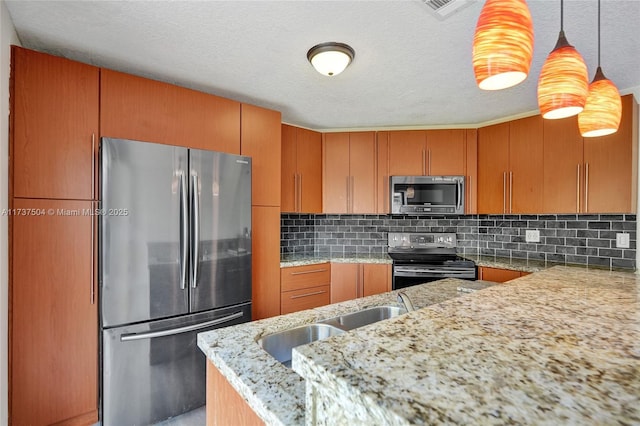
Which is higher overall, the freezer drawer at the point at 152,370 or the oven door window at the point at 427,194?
the oven door window at the point at 427,194

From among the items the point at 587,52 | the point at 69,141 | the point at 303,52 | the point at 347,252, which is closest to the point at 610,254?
the point at 587,52

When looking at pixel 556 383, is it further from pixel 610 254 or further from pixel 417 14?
pixel 610 254

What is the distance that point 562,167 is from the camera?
257cm

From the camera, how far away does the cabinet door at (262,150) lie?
251 cm

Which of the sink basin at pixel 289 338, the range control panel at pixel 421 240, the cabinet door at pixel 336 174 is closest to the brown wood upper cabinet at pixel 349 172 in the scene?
the cabinet door at pixel 336 174

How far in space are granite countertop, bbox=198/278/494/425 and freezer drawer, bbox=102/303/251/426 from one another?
3.33 ft

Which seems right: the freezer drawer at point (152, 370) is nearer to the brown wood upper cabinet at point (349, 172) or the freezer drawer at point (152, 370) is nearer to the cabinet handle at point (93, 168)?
the cabinet handle at point (93, 168)

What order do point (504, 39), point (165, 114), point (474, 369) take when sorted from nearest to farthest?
point (474, 369) → point (504, 39) → point (165, 114)

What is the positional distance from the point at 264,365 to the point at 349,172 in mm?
2732

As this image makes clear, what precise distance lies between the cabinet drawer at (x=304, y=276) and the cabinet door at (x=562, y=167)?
209cm

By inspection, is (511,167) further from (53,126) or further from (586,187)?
(53,126)

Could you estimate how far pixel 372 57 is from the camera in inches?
72.4

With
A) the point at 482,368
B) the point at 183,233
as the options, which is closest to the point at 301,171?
the point at 183,233

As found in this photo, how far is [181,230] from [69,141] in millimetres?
796
